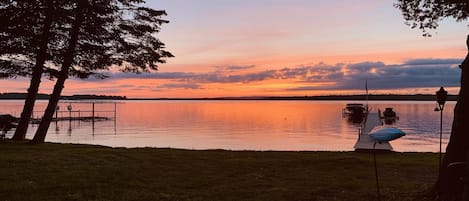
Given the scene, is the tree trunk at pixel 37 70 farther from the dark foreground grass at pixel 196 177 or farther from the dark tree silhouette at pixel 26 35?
the dark foreground grass at pixel 196 177

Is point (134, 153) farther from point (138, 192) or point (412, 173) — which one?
point (412, 173)

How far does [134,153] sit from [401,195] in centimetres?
1281

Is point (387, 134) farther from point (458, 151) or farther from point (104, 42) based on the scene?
point (104, 42)

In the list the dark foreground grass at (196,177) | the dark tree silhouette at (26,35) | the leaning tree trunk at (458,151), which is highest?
the dark tree silhouette at (26,35)

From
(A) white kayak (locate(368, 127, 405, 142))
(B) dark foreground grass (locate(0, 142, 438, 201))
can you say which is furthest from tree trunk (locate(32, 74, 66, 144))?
(A) white kayak (locate(368, 127, 405, 142))

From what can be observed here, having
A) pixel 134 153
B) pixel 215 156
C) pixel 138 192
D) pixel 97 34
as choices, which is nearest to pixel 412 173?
pixel 215 156

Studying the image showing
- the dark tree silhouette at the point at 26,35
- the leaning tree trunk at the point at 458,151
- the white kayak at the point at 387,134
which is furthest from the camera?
the dark tree silhouette at the point at 26,35

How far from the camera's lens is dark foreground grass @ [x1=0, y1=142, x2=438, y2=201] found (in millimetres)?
11156

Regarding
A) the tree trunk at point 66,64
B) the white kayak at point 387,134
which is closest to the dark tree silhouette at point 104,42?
the tree trunk at point 66,64

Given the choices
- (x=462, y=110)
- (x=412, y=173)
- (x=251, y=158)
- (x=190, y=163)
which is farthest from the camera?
(x=251, y=158)

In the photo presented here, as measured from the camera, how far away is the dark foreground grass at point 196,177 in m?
11.2

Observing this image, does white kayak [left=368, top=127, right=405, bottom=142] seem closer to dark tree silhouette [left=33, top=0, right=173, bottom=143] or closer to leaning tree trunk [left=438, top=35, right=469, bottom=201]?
leaning tree trunk [left=438, top=35, right=469, bottom=201]

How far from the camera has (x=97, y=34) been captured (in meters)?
22.1

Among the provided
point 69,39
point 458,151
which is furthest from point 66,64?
point 458,151
